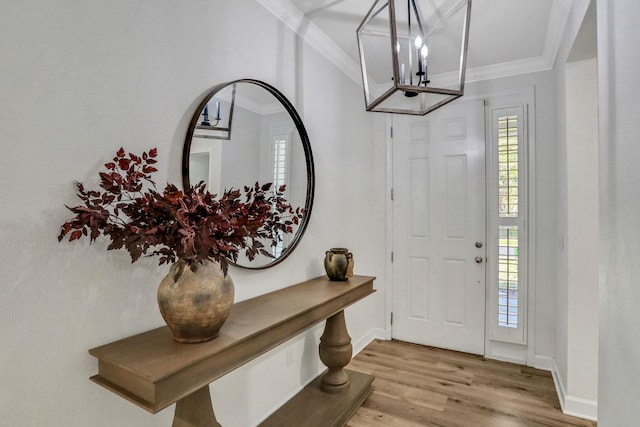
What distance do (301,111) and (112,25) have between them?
4.11ft

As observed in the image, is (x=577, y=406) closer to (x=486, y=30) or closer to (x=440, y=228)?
(x=440, y=228)

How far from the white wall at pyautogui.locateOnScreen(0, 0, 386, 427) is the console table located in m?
0.12

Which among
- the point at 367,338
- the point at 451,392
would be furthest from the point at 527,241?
the point at 367,338

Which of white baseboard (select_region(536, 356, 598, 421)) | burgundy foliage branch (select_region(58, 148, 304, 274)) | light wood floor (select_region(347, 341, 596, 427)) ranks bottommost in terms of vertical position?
light wood floor (select_region(347, 341, 596, 427))

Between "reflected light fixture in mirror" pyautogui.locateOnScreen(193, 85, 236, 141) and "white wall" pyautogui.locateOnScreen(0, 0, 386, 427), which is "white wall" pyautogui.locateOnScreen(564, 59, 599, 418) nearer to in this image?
"white wall" pyautogui.locateOnScreen(0, 0, 386, 427)

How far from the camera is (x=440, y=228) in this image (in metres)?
3.23

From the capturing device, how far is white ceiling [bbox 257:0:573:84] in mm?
2152

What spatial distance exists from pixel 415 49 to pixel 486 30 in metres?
0.56

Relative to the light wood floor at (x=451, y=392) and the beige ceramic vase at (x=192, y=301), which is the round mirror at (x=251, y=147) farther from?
the light wood floor at (x=451, y=392)

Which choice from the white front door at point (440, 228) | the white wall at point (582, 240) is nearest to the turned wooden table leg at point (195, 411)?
the white wall at point (582, 240)

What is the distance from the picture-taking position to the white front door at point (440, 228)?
3080 mm

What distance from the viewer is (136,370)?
1.03m

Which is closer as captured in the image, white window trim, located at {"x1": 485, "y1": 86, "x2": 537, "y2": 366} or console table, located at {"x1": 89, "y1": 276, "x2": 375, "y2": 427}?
console table, located at {"x1": 89, "y1": 276, "x2": 375, "y2": 427}

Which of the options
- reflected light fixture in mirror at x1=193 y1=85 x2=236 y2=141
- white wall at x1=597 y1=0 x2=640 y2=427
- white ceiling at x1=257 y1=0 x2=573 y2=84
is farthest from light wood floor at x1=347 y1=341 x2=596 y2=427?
white ceiling at x1=257 y1=0 x2=573 y2=84
